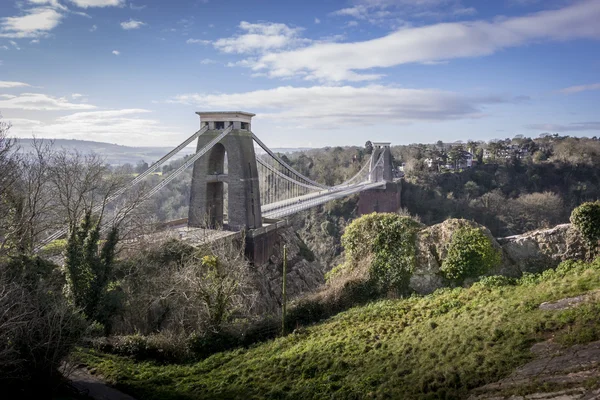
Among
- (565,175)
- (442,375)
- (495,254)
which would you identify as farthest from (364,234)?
(565,175)

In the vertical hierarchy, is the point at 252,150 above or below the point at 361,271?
above

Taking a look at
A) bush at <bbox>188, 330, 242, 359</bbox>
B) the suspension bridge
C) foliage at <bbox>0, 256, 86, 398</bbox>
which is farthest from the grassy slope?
the suspension bridge

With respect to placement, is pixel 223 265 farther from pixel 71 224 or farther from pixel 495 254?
pixel 495 254

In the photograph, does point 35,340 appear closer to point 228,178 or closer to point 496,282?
point 496,282

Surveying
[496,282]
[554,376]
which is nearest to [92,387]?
[554,376]

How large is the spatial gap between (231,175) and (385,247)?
905cm

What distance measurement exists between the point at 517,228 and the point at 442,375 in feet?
88.5

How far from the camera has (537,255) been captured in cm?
868

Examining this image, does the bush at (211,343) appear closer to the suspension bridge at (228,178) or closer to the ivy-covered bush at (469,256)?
the ivy-covered bush at (469,256)

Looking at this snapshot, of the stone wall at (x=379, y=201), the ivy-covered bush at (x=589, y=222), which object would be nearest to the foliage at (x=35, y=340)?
the ivy-covered bush at (x=589, y=222)

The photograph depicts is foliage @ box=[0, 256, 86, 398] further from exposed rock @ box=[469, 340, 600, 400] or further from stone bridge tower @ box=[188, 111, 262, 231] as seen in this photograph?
stone bridge tower @ box=[188, 111, 262, 231]

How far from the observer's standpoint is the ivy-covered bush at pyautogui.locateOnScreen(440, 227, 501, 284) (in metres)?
8.62

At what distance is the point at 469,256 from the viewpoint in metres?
8.73

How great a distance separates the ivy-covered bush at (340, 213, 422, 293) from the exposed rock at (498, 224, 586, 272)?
220cm
